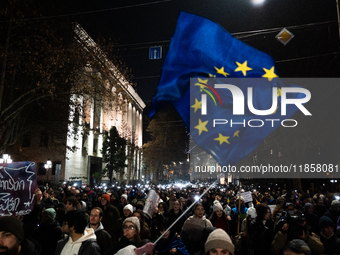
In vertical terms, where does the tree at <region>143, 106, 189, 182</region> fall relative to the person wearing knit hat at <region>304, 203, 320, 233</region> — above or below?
above

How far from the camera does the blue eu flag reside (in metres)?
8.99

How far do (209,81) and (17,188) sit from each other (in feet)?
18.9

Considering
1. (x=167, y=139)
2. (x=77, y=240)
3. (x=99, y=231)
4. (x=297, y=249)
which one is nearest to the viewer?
(x=297, y=249)

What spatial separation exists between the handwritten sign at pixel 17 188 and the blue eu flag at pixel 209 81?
3967 millimetres

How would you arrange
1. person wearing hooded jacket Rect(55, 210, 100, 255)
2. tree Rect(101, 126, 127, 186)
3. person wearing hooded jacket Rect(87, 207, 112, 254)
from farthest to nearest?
Result: tree Rect(101, 126, 127, 186) → person wearing hooded jacket Rect(87, 207, 112, 254) → person wearing hooded jacket Rect(55, 210, 100, 255)

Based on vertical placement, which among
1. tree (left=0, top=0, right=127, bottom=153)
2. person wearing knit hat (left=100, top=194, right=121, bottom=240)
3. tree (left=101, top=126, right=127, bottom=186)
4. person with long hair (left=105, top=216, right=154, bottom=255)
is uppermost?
tree (left=0, top=0, right=127, bottom=153)

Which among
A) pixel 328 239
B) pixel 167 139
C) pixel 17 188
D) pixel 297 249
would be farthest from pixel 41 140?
pixel 297 249

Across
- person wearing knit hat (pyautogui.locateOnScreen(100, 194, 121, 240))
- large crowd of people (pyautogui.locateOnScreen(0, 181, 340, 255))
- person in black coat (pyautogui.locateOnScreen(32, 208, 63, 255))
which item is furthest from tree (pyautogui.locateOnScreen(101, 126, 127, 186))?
person in black coat (pyautogui.locateOnScreen(32, 208, 63, 255))

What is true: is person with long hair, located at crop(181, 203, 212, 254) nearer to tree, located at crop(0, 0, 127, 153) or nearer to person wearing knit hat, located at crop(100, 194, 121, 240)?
person wearing knit hat, located at crop(100, 194, 121, 240)

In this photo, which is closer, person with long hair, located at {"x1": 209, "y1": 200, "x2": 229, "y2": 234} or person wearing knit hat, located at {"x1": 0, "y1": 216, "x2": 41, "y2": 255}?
person wearing knit hat, located at {"x1": 0, "y1": 216, "x2": 41, "y2": 255}

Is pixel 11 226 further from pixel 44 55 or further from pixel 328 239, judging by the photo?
pixel 44 55

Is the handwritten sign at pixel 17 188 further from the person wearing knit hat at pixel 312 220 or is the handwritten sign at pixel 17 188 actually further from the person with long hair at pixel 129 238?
the person wearing knit hat at pixel 312 220

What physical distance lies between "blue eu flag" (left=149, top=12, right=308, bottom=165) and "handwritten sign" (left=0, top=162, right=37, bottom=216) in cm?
397

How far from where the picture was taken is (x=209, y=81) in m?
9.27
